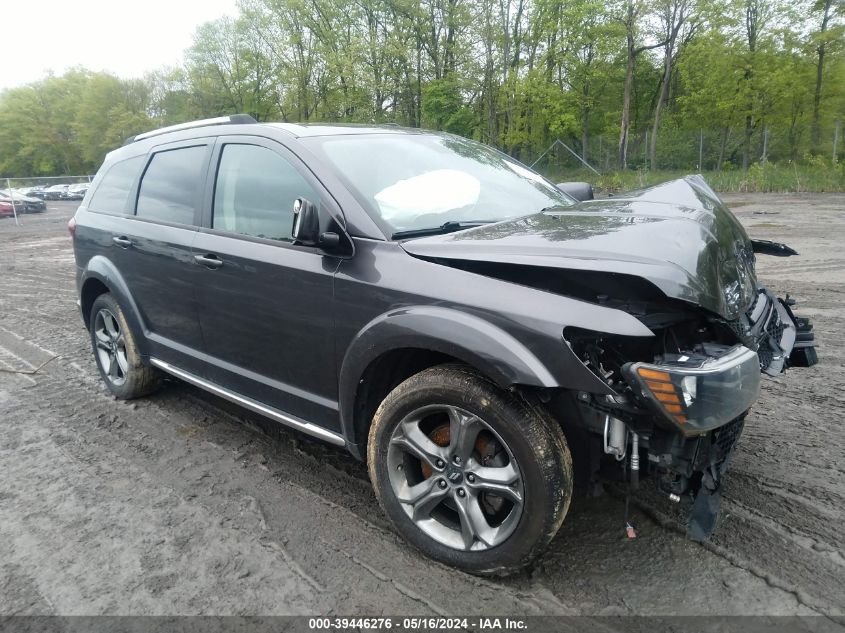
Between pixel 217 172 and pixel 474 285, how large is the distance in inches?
74.0

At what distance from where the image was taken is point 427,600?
7.23 ft

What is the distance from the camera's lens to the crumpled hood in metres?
1.99

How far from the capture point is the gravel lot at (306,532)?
2.21 m

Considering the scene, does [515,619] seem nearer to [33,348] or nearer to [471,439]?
[471,439]

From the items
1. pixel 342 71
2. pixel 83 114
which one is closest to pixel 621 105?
pixel 342 71

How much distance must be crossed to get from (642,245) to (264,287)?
177 centimetres

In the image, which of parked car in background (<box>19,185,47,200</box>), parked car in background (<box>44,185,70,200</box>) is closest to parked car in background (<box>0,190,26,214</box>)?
parked car in background (<box>19,185,47,200</box>)

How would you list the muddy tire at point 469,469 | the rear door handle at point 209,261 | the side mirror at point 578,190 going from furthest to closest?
1. the side mirror at point 578,190
2. the rear door handle at point 209,261
3. the muddy tire at point 469,469

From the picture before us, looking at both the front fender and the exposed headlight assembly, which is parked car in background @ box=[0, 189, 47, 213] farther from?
the exposed headlight assembly

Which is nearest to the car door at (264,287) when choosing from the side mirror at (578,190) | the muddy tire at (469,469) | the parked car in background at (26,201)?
the muddy tire at (469,469)

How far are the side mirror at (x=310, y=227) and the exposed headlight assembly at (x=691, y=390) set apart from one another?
1331 mm

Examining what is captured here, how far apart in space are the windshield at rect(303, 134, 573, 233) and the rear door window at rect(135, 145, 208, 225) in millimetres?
928

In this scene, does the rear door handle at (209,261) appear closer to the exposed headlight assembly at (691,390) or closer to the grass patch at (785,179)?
the exposed headlight assembly at (691,390)

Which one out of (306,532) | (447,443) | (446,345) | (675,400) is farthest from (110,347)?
(675,400)
